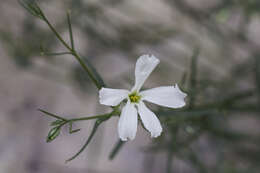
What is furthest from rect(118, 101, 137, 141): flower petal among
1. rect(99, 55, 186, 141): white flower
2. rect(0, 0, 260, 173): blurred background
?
rect(0, 0, 260, 173): blurred background

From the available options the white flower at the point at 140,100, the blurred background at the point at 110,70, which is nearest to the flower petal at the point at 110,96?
the white flower at the point at 140,100

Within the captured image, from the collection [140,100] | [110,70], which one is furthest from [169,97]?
[110,70]

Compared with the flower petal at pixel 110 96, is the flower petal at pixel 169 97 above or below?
above

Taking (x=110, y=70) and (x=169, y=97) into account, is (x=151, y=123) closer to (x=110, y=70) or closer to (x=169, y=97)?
(x=169, y=97)

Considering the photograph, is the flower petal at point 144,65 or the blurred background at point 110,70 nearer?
the flower petal at point 144,65

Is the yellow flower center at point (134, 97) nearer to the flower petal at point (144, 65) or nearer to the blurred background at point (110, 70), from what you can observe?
the flower petal at point (144, 65)

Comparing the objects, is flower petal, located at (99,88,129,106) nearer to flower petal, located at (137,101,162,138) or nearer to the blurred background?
flower petal, located at (137,101,162,138)
